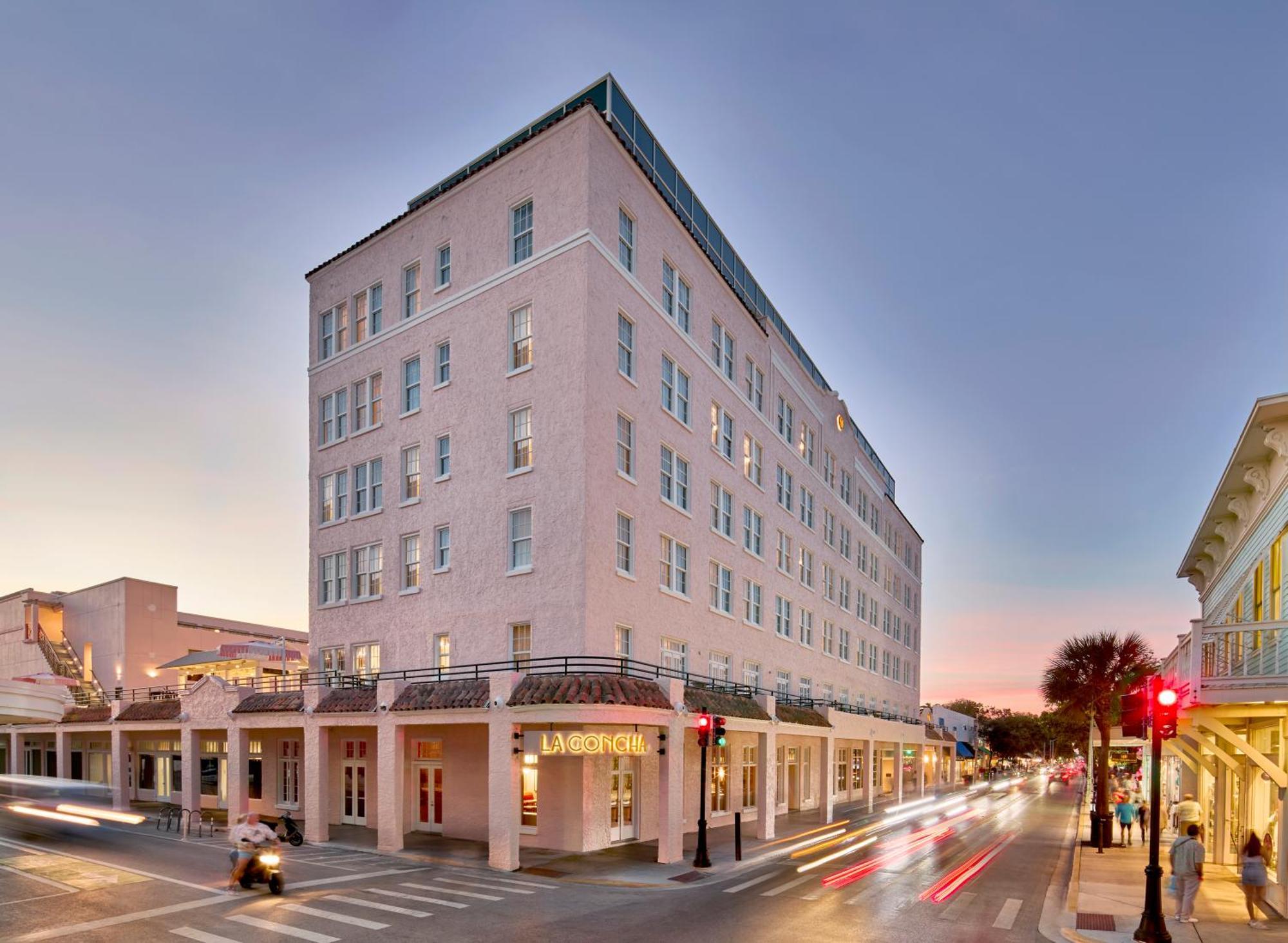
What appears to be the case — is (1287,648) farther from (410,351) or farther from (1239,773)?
(410,351)

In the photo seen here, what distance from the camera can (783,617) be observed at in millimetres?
44344

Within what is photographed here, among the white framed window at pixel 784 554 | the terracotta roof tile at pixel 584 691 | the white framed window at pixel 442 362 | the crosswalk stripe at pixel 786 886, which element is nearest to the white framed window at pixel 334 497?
the white framed window at pixel 442 362

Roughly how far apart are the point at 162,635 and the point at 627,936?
178 ft

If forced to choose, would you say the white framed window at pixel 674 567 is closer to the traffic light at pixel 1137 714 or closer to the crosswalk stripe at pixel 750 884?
the crosswalk stripe at pixel 750 884

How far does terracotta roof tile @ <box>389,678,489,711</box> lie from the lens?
80.4 feet

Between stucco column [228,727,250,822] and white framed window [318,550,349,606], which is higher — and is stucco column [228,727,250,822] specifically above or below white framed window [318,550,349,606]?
below

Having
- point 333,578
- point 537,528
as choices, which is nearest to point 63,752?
point 333,578

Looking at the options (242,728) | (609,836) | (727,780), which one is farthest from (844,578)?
(242,728)

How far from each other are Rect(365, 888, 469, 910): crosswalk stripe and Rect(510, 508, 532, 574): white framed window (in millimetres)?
10373

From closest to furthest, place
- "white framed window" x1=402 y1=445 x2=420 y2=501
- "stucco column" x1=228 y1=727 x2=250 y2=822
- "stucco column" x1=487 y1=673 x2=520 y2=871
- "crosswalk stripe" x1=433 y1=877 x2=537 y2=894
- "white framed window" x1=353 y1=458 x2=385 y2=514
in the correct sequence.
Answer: "crosswalk stripe" x1=433 y1=877 x2=537 y2=894 → "stucco column" x1=487 y1=673 x2=520 y2=871 → "stucco column" x1=228 y1=727 x2=250 y2=822 → "white framed window" x1=402 y1=445 x2=420 y2=501 → "white framed window" x1=353 y1=458 x2=385 y2=514

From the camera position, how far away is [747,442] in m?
40.8

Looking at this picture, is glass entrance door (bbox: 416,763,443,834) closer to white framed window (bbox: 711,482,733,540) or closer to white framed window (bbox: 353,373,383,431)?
white framed window (bbox: 353,373,383,431)

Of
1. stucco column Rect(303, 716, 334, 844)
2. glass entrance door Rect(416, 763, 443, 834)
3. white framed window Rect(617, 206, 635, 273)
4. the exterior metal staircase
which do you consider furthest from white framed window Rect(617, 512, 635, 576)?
the exterior metal staircase

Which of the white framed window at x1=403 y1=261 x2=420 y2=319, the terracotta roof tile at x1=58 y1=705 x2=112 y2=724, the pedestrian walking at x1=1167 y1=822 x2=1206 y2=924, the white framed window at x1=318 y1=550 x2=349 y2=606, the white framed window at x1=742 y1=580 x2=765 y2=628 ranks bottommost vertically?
the terracotta roof tile at x1=58 y1=705 x2=112 y2=724
